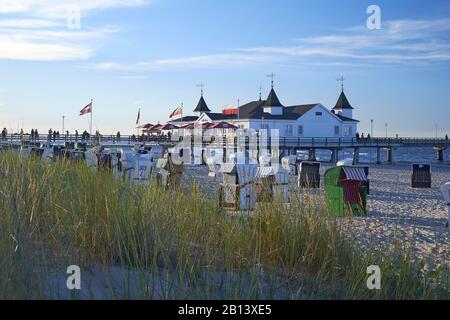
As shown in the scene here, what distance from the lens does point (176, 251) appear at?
5.22m

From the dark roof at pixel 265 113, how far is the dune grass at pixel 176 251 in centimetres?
4825

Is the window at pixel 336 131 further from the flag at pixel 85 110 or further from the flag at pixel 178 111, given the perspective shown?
the flag at pixel 85 110

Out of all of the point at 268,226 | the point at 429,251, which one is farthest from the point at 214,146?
the point at 268,226

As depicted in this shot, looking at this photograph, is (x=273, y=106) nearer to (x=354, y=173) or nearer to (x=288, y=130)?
(x=288, y=130)

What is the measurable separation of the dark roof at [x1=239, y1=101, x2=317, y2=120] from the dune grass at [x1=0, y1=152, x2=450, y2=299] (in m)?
48.2

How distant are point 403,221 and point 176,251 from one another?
761 cm

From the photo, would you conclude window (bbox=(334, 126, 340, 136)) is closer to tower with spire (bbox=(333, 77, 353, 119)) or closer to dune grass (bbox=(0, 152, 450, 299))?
tower with spire (bbox=(333, 77, 353, 119))

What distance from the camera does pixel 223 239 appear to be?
17.7 feet

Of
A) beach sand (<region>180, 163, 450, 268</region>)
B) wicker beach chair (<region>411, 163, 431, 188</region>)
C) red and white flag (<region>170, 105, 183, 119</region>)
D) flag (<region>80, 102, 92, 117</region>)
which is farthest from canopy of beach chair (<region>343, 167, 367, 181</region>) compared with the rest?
red and white flag (<region>170, 105, 183, 119</region>)

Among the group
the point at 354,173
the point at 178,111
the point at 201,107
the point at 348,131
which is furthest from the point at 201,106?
the point at 354,173

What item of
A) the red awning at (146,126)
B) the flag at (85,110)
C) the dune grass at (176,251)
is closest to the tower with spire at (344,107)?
the red awning at (146,126)

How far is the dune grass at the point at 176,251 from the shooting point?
430cm
